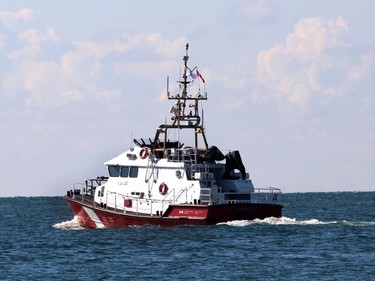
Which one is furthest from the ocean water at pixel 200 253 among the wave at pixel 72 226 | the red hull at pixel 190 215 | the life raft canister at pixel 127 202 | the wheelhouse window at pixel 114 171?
the wheelhouse window at pixel 114 171

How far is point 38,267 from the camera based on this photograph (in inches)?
1826

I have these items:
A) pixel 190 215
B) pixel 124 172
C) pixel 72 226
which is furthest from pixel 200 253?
pixel 72 226

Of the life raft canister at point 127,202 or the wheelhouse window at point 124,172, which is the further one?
the wheelhouse window at point 124,172

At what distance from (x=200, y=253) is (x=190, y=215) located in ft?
25.5

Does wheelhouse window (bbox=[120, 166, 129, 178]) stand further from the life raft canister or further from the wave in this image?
the wave

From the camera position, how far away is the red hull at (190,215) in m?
56.3

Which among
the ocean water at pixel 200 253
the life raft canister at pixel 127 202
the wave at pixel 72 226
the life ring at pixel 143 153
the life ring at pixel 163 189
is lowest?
the ocean water at pixel 200 253

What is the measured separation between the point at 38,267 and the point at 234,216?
552 inches

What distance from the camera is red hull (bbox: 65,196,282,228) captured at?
5634 cm

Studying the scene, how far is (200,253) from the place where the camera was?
→ 48.8 metres

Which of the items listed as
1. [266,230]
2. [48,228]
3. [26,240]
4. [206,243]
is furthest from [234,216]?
[48,228]

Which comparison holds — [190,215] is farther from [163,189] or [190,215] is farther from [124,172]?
[124,172]

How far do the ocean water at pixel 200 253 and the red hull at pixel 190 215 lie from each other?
1.31ft

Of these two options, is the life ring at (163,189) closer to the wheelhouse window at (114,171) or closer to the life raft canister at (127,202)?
the life raft canister at (127,202)
